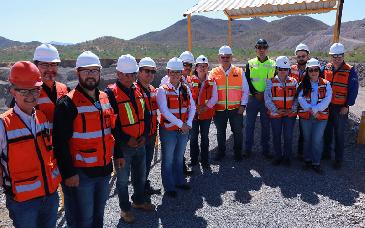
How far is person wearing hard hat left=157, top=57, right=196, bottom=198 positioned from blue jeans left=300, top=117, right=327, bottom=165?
83.4 inches

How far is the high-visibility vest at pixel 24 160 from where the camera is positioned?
109 inches

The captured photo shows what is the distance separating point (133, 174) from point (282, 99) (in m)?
2.93

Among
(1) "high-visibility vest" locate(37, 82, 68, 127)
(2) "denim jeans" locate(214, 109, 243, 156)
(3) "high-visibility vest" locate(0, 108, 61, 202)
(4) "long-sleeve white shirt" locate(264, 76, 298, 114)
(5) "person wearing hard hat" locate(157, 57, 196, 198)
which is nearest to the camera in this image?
(3) "high-visibility vest" locate(0, 108, 61, 202)

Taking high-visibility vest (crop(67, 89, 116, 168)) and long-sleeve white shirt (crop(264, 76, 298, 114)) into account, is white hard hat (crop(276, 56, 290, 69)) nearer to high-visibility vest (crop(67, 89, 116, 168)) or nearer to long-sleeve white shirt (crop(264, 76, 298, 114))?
→ long-sleeve white shirt (crop(264, 76, 298, 114))

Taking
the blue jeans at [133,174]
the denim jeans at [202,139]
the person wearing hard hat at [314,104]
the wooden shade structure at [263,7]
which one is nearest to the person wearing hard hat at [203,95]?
the denim jeans at [202,139]

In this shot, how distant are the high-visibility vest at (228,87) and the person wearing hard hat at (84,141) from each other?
9.96ft

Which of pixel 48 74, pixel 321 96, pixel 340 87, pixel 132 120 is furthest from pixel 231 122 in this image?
pixel 48 74

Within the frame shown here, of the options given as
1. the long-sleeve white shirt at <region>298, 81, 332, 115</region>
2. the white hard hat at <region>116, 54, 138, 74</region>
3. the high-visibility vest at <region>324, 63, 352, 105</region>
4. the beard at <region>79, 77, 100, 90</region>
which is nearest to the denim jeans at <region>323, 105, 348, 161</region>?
the high-visibility vest at <region>324, 63, 352, 105</region>

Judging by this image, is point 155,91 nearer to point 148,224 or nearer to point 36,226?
point 148,224

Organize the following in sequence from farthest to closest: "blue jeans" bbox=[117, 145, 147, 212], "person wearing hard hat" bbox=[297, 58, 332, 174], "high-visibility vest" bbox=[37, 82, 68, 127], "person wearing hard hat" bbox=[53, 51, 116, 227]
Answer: "person wearing hard hat" bbox=[297, 58, 332, 174]
"blue jeans" bbox=[117, 145, 147, 212]
"high-visibility vest" bbox=[37, 82, 68, 127]
"person wearing hard hat" bbox=[53, 51, 116, 227]

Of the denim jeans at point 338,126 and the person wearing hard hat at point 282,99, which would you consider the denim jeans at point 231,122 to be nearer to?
the person wearing hard hat at point 282,99

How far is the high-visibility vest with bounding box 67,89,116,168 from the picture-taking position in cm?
322

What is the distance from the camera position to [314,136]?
5.85 meters

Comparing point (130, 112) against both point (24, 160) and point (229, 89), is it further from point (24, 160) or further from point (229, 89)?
point (229, 89)
